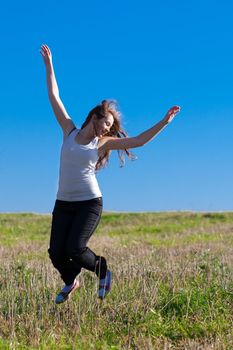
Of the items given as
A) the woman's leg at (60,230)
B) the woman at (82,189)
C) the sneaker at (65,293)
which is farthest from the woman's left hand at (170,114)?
the sneaker at (65,293)

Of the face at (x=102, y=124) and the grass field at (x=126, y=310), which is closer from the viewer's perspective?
the grass field at (x=126, y=310)

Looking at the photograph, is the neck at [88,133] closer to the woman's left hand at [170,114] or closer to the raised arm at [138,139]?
the raised arm at [138,139]

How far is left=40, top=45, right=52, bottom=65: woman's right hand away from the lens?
830 centimetres

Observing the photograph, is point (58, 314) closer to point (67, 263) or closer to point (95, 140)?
point (67, 263)

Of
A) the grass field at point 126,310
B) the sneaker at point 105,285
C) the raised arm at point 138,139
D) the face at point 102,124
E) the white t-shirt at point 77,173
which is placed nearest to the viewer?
the grass field at point 126,310

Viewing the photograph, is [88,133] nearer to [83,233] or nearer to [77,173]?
[77,173]

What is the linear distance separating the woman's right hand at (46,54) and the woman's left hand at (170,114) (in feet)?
5.58

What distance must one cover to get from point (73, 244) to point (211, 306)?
1712mm

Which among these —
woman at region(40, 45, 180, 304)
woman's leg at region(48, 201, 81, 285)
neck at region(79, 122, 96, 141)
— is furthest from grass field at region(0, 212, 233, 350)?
neck at region(79, 122, 96, 141)

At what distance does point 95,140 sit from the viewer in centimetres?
775

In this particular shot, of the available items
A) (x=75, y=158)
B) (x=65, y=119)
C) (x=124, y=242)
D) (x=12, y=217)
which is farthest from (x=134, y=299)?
(x=12, y=217)

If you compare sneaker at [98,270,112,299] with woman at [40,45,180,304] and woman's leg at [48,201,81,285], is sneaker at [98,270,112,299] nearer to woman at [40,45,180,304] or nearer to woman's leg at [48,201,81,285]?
woman at [40,45,180,304]

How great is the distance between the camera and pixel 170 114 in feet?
25.0

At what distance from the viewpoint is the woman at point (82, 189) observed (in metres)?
7.52
